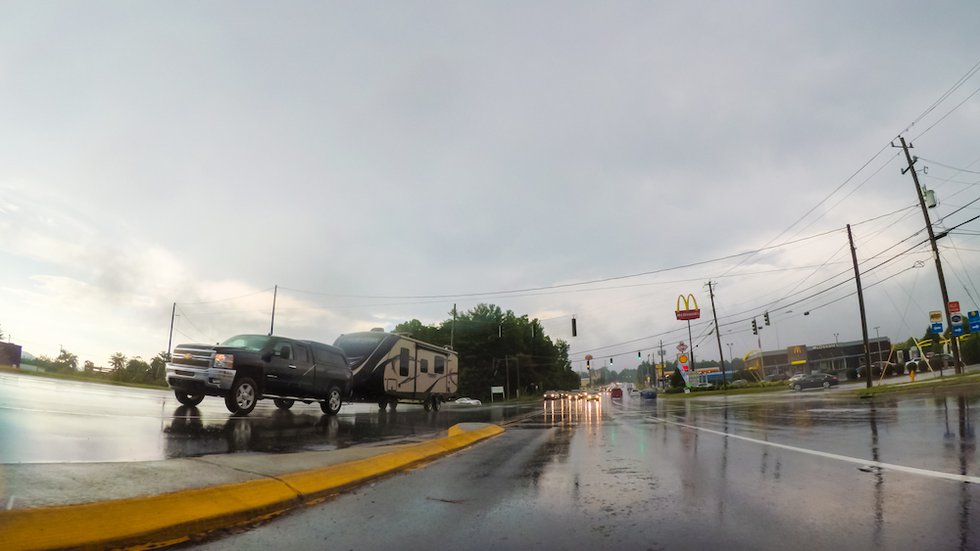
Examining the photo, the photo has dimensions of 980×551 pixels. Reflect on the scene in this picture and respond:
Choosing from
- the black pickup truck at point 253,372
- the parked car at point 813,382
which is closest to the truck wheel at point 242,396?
the black pickup truck at point 253,372

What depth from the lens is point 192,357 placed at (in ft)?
38.5

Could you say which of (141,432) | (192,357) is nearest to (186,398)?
(192,357)

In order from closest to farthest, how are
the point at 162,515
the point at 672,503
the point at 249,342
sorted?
1. the point at 162,515
2. the point at 672,503
3. the point at 249,342

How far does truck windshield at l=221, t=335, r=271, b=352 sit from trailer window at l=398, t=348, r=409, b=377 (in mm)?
8742

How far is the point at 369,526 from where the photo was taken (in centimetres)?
430

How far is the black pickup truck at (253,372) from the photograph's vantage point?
37.7ft

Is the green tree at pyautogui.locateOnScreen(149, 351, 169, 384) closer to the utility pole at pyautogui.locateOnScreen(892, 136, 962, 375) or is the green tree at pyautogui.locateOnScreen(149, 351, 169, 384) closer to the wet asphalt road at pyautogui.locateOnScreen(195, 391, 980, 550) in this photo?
the wet asphalt road at pyautogui.locateOnScreen(195, 391, 980, 550)

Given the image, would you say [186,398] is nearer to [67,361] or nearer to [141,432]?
[141,432]

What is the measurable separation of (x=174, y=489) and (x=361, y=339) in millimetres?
16273

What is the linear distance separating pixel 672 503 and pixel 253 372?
10498mm

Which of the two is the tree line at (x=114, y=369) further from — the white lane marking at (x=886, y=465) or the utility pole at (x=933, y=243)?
the utility pole at (x=933, y=243)

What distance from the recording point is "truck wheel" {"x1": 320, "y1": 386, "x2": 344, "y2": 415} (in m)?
15.0

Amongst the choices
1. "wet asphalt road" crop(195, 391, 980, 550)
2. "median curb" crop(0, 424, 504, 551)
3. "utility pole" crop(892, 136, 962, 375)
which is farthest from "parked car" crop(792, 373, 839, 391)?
"median curb" crop(0, 424, 504, 551)

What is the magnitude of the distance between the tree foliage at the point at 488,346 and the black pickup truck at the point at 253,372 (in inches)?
2233
